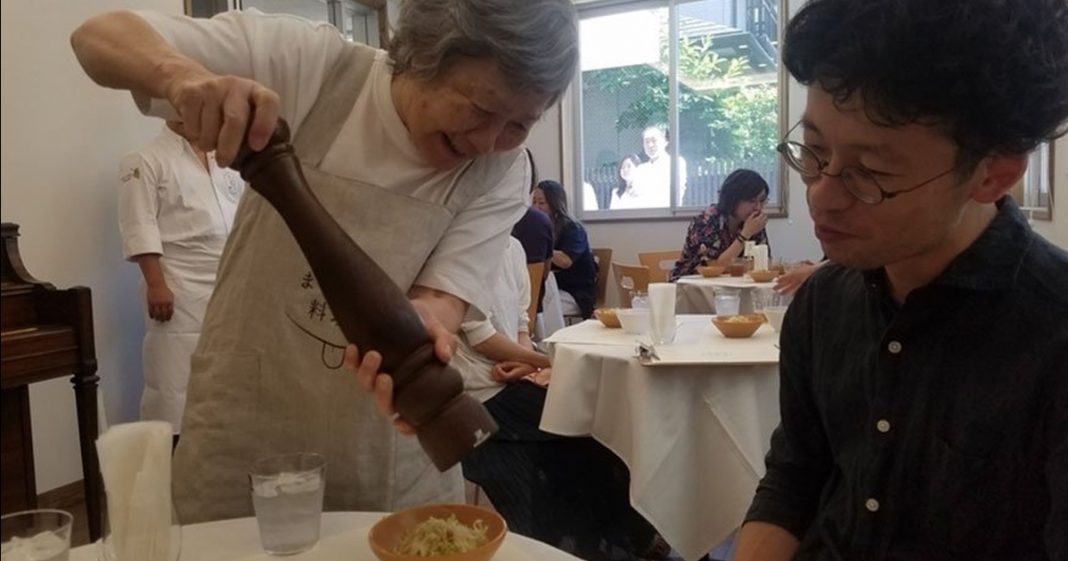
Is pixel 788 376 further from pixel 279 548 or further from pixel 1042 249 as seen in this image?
pixel 279 548

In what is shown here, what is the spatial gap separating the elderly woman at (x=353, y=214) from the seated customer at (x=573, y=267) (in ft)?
12.9

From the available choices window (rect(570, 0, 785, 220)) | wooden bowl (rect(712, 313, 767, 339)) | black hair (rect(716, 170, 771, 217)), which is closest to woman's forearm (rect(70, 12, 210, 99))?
wooden bowl (rect(712, 313, 767, 339))

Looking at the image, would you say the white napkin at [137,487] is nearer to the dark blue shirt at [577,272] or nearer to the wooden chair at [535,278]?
the wooden chair at [535,278]

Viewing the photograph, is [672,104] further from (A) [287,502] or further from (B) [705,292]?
(A) [287,502]

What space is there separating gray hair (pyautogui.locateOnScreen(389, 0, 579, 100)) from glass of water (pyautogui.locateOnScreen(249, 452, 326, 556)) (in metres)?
0.54

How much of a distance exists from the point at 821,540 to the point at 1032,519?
25 cm

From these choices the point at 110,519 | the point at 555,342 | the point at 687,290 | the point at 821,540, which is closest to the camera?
the point at 110,519

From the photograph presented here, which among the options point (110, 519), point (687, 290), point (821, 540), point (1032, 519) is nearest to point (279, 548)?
point (110, 519)

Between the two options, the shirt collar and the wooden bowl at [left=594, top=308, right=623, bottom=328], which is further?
the wooden bowl at [left=594, top=308, right=623, bottom=328]

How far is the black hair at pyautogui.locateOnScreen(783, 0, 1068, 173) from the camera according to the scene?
33.2 inches

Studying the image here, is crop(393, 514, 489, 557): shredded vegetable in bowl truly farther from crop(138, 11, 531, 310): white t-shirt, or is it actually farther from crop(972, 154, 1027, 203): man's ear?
crop(972, 154, 1027, 203): man's ear

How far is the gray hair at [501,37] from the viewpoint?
3.28 feet

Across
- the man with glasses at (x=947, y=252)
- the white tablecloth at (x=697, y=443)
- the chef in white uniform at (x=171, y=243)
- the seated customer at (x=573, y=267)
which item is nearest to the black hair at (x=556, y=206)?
the seated customer at (x=573, y=267)

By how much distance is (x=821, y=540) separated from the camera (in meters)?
1.03
